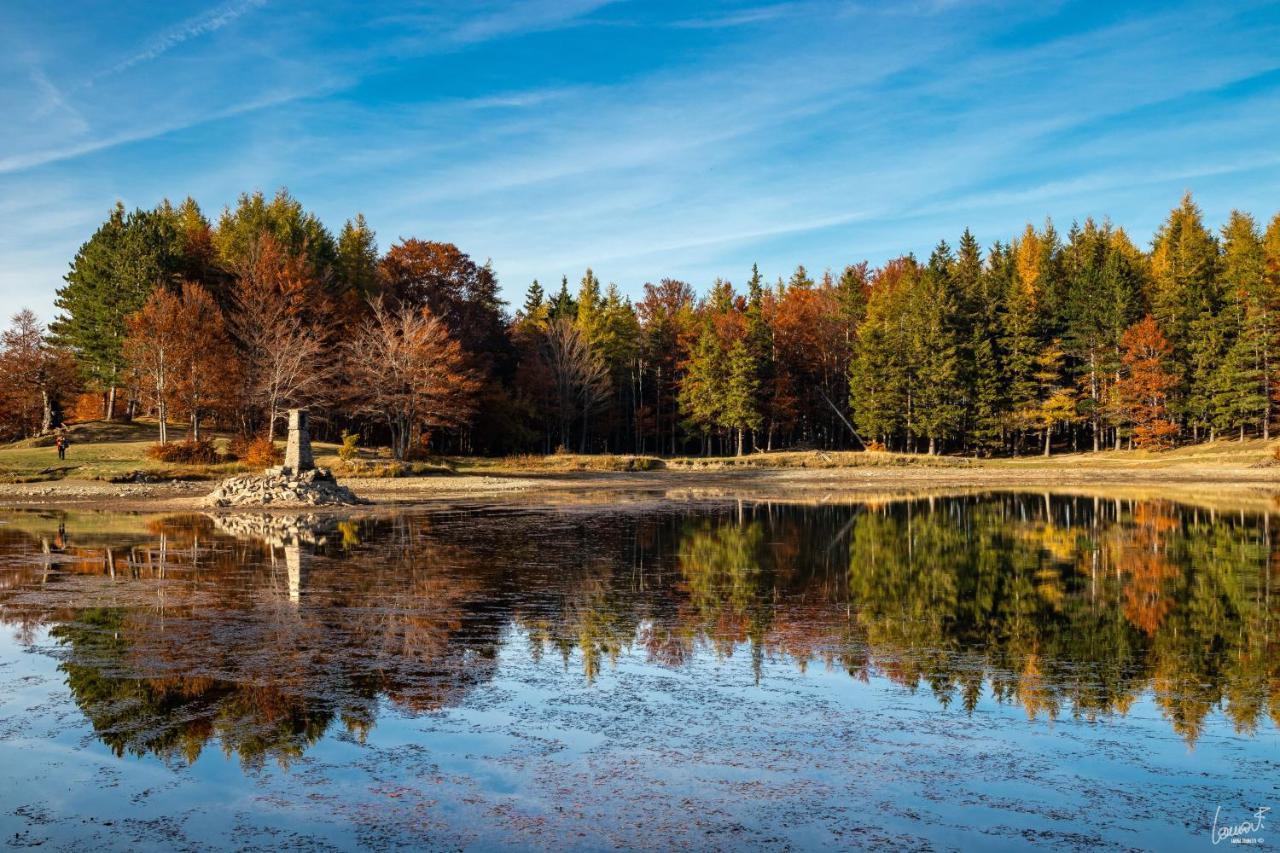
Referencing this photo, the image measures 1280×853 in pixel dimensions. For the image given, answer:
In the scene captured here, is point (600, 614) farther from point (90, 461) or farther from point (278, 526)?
point (90, 461)

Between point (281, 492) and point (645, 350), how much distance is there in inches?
2356

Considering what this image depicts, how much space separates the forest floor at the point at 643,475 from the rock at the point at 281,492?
1779 mm

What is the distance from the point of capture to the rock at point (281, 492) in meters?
36.4

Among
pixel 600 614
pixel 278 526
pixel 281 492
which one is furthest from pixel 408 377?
pixel 600 614

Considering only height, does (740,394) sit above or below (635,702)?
above

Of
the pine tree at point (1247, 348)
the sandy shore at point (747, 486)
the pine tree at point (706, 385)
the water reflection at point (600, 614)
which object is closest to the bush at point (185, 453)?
the sandy shore at point (747, 486)

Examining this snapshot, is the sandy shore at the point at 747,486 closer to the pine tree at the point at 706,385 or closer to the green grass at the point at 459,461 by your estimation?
the green grass at the point at 459,461

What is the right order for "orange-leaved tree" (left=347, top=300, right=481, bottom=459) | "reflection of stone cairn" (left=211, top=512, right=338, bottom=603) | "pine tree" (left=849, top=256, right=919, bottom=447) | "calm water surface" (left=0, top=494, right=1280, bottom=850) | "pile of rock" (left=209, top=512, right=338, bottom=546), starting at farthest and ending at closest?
"pine tree" (left=849, top=256, right=919, bottom=447) → "orange-leaved tree" (left=347, top=300, right=481, bottom=459) → "pile of rock" (left=209, top=512, right=338, bottom=546) → "reflection of stone cairn" (left=211, top=512, right=338, bottom=603) → "calm water surface" (left=0, top=494, right=1280, bottom=850)

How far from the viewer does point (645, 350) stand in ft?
308

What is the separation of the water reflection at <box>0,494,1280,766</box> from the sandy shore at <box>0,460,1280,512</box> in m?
12.8

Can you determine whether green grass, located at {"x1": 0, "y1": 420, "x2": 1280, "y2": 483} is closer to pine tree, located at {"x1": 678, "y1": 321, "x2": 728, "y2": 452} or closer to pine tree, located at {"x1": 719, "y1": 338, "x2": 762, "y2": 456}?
pine tree, located at {"x1": 719, "y1": 338, "x2": 762, "y2": 456}

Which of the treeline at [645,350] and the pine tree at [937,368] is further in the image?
the pine tree at [937,368]

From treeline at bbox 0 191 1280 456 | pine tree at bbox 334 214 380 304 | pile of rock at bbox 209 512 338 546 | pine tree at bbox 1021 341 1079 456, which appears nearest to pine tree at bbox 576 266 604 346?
treeline at bbox 0 191 1280 456

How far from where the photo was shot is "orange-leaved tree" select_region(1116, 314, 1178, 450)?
71.1 m
